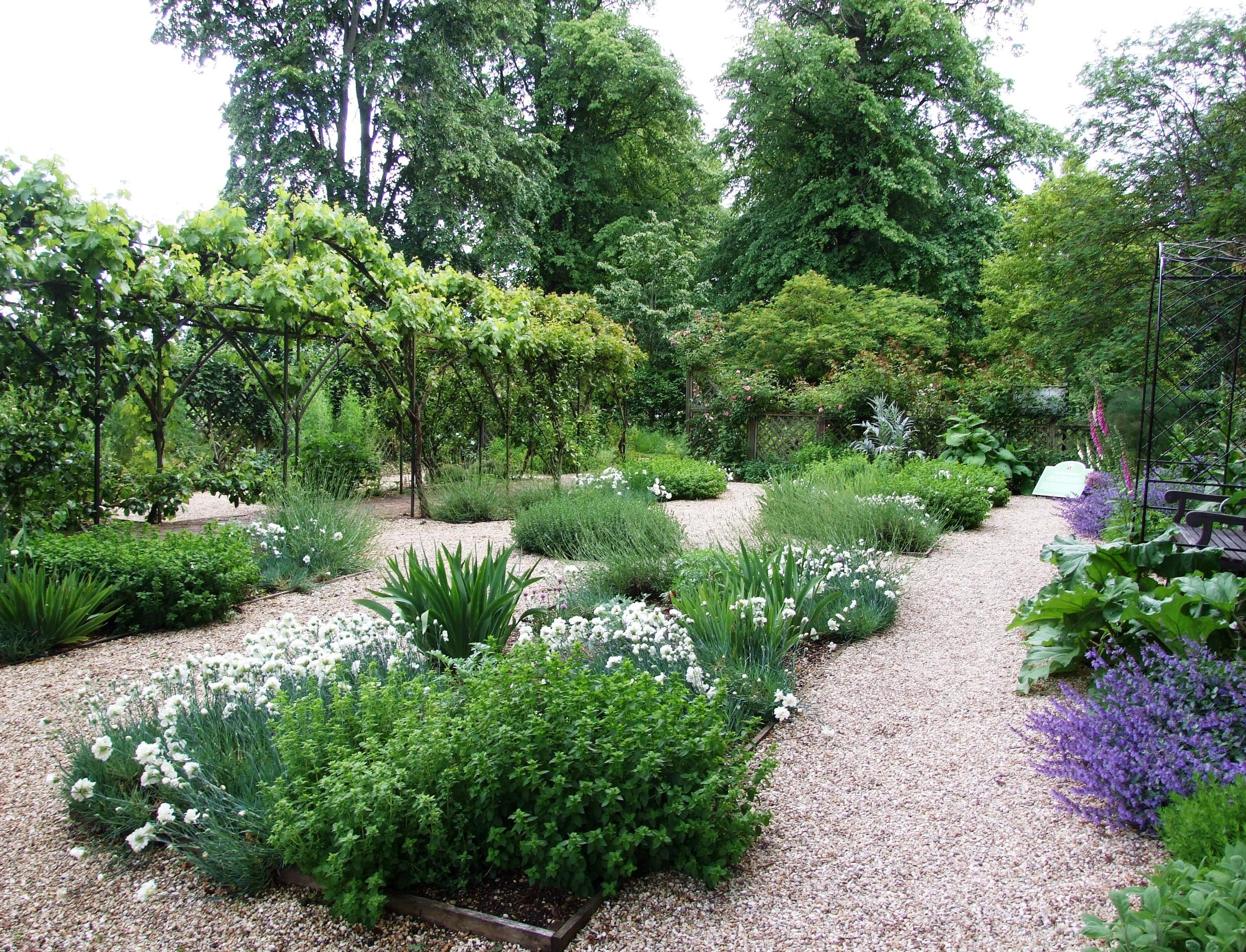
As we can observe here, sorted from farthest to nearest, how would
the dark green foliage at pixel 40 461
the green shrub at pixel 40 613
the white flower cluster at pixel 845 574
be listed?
the dark green foliage at pixel 40 461, the white flower cluster at pixel 845 574, the green shrub at pixel 40 613

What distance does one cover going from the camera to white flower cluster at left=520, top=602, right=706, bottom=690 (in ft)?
10.3

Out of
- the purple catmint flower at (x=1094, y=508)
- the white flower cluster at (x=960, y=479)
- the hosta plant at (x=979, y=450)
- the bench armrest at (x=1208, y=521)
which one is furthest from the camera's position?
the hosta plant at (x=979, y=450)

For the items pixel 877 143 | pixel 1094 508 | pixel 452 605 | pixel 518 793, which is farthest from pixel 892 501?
pixel 877 143

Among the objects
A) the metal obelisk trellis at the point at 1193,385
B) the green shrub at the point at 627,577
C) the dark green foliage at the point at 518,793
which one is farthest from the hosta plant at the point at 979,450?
the dark green foliage at the point at 518,793

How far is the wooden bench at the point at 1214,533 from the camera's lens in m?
3.32

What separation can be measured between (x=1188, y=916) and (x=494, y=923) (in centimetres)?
156

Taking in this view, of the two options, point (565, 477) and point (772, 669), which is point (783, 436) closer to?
point (565, 477)

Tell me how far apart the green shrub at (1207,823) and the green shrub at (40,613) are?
4721 millimetres

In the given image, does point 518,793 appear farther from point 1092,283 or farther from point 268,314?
point 1092,283

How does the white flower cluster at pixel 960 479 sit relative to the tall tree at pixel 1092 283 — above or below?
below

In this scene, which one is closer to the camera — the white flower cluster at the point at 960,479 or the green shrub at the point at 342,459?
the white flower cluster at the point at 960,479

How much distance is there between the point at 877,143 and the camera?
1758 centimetres

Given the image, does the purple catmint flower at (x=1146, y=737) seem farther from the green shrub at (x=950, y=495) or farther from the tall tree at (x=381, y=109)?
the tall tree at (x=381, y=109)

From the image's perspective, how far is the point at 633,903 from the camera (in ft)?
6.75
